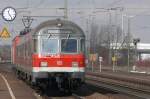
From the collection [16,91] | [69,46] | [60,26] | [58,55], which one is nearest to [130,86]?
[16,91]

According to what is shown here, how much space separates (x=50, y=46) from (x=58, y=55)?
58cm

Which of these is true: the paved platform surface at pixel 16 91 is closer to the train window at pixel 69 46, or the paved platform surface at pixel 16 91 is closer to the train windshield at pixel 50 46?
→ the train windshield at pixel 50 46

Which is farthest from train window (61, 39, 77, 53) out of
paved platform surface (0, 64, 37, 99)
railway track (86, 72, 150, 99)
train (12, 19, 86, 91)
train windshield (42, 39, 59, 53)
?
railway track (86, 72, 150, 99)

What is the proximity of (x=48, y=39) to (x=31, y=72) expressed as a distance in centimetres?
186

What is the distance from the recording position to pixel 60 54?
25.2 metres

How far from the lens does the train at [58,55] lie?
25094 millimetres

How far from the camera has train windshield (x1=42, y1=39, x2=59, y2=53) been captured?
83.0 ft

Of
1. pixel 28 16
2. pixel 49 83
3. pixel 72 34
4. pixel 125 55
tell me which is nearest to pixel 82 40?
pixel 72 34

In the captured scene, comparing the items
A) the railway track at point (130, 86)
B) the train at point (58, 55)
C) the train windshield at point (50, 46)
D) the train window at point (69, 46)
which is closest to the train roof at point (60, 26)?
the train at point (58, 55)

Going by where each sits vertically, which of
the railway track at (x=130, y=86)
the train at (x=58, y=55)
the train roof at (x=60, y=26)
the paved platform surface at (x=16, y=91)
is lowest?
the railway track at (x=130, y=86)

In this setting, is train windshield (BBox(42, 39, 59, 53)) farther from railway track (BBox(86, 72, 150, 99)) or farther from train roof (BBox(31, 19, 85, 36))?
railway track (BBox(86, 72, 150, 99))

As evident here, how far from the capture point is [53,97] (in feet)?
84.1

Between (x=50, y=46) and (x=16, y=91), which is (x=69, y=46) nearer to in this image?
(x=50, y=46)

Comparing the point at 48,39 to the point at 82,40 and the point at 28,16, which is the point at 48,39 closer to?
the point at 82,40
